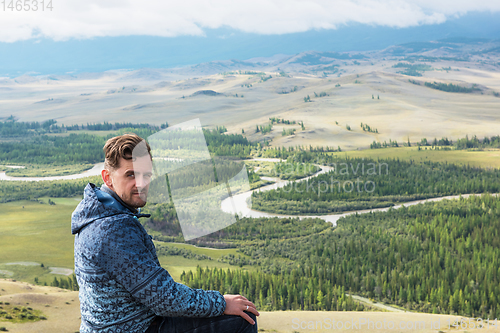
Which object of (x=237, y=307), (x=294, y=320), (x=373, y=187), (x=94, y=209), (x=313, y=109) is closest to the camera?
(x=94, y=209)

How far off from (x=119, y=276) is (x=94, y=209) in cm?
61

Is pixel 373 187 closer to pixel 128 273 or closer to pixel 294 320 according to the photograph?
pixel 294 320

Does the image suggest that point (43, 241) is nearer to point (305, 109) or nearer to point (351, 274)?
point (351, 274)

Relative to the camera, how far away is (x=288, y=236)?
111 feet

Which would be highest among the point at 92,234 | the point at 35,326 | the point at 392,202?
the point at 92,234

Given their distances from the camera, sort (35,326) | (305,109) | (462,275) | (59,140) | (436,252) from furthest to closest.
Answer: (305,109)
(59,140)
(436,252)
(462,275)
(35,326)

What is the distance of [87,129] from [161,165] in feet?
362

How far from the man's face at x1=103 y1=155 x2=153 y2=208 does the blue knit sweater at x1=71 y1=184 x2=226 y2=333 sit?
0.41ft

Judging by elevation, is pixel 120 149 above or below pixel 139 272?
above

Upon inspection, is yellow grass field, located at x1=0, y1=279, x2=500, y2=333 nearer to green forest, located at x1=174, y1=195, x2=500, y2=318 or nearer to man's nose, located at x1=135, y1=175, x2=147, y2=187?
green forest, located at x1=174, y1=195, x2=500, y2=318

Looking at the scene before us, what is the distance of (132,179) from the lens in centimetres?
487

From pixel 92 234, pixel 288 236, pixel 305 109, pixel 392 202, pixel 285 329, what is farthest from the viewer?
pixel 305 109

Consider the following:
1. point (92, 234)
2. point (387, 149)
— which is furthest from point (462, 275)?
point (387, 149)

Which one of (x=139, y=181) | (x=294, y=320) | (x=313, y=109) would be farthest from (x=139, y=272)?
(x=313, y=109)
